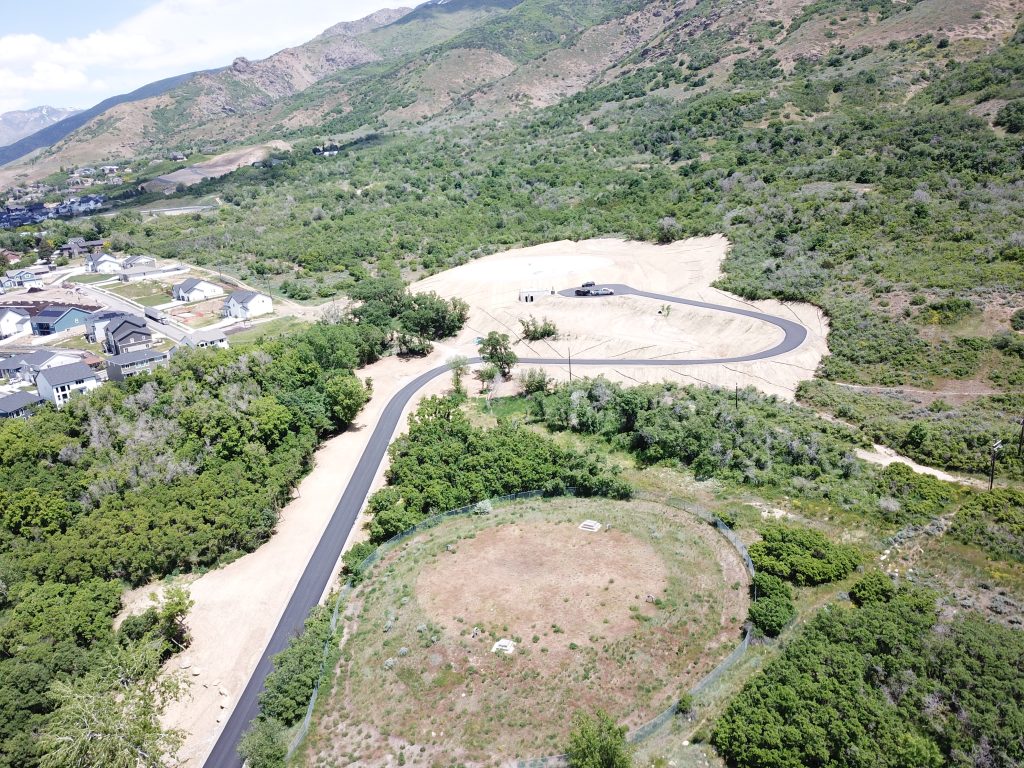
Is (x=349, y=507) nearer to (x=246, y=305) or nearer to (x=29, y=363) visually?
(x=29, y=363)

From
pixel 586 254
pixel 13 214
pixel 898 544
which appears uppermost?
pixel 13 214

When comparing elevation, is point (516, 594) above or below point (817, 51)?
below

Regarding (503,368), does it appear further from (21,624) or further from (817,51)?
(817,51)

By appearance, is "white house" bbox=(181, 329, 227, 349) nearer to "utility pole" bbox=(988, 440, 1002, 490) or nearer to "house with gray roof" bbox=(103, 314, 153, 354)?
"house with gray roof" bbox=(103, 314, 153, 354)

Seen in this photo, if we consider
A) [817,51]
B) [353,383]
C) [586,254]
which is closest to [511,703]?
[353,383]

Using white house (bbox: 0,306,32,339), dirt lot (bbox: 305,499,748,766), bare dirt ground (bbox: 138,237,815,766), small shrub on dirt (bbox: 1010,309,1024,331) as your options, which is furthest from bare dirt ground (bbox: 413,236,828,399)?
white house (bbox: 0,306,32,339)

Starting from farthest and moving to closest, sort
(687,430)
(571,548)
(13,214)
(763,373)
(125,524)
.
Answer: (13,214), (763,373), (687,430), (125,524), (571,548)
